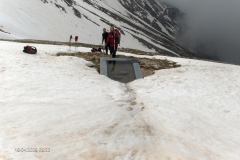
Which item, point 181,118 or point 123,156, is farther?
point 181,118

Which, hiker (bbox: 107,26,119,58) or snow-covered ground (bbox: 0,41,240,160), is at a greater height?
hiker (bbox: 107,26,119,58)

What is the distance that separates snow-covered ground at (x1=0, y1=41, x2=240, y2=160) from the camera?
19.9 feet

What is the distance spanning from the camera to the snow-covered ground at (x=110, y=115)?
605 cm

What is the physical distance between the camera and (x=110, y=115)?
797 centimetres

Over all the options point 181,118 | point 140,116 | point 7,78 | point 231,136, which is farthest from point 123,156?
point 7,78

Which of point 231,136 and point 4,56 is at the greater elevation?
point 4,56

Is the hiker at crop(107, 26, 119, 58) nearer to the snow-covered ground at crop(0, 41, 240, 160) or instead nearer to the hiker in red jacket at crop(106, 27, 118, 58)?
the hiker in red jacket at crop(106, 27, 118, 58)

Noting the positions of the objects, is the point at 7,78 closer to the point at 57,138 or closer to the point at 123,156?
the point at 57,138

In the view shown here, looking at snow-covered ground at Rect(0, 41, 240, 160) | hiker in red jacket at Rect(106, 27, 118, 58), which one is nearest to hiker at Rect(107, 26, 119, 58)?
hiker in red jacket at Rect(106, 27, 118, 58)

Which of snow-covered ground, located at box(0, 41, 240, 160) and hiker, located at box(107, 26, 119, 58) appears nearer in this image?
snow-covered ground, located at box(0, 41, 240, 160)

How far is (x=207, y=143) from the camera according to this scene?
7051 millimetres

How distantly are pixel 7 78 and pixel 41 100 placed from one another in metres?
2.72

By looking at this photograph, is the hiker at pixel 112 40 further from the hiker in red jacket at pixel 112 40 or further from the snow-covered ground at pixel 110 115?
the snow-covered ground at pixel 110 115

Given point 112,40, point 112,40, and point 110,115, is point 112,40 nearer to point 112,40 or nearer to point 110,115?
point 112,40
